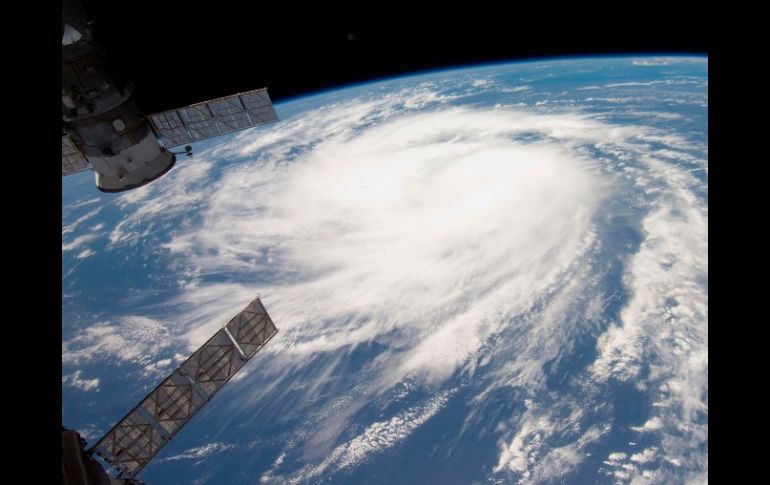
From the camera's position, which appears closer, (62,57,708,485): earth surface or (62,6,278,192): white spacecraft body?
(62,6,278,192): white spacecraft body

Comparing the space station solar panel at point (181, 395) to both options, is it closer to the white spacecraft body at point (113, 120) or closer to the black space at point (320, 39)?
the white spacecraft body at point (113, 120)

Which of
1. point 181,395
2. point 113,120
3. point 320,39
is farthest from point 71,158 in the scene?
point 320,39

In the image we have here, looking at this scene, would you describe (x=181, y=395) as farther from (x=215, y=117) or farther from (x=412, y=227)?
(x=412, y=227)

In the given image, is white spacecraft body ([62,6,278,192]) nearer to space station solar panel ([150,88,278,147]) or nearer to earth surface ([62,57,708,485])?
space station solar panel ([150,88,278,147])

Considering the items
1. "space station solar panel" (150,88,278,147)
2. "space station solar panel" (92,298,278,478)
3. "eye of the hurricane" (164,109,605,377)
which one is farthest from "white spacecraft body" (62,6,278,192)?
"eye of the hurricane" (164,109,605,377)
